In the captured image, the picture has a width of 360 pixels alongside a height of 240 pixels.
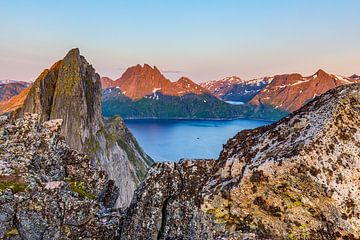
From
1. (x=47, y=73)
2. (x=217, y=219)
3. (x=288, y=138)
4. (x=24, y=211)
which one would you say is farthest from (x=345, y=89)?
(x=47, y=73)

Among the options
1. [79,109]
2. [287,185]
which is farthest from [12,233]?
[79,109]

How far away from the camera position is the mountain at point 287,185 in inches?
329

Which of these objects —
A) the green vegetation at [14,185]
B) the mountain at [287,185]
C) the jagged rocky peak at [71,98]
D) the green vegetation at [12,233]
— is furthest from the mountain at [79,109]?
the mountain at [287,185]

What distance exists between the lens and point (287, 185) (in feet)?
28.7

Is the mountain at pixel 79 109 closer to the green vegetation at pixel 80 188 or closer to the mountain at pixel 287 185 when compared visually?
the green vegetation at pixel 80 188

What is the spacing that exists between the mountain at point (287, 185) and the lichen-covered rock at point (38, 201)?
2.76m

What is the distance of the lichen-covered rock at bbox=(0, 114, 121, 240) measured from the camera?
40.2ft

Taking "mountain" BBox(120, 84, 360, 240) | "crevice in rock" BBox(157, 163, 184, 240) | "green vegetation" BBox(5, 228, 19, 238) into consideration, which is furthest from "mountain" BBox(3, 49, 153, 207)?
"mountain" BBox(120, 84, 360, 240)

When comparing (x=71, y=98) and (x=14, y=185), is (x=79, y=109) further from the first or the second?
(x=14, y=185)

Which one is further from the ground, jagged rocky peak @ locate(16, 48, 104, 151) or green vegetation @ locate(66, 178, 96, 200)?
jagged rocky peak @ locate(16, 48, 104, 151)

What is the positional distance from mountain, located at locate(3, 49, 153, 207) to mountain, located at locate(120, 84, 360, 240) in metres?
74.1

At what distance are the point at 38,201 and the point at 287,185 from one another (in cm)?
969

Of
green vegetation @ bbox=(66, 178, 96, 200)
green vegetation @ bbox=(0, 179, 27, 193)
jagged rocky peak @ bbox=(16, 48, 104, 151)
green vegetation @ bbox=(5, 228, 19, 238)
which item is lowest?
green vegetation @ bbox=(5, 228, 19, 238)

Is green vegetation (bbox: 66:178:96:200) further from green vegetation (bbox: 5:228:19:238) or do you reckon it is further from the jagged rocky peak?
the jagged rocky peak
